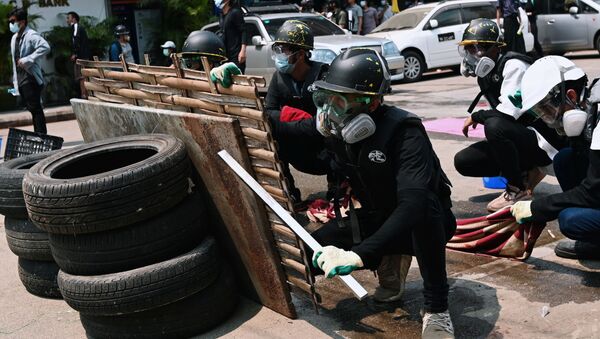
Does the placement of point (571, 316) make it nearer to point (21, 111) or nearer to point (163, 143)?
point (163, 143)

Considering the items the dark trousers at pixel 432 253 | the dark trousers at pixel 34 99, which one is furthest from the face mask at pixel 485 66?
the dark trousers at pixel 34 99

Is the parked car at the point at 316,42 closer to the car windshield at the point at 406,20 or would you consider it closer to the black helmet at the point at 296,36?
the car windshield at the point at 406,20

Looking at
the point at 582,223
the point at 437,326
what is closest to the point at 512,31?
the point at 582,223

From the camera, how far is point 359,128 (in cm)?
374

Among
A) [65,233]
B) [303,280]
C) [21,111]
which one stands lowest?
[21,111]

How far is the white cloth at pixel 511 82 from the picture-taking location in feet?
19.1

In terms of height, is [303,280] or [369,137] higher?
[369,137]

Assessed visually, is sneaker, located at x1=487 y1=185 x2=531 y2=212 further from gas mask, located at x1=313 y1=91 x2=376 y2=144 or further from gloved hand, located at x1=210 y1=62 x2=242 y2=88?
gloved hand, located at x1=210 y1=62 x2=242 y2=88

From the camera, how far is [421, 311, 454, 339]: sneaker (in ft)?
12.3

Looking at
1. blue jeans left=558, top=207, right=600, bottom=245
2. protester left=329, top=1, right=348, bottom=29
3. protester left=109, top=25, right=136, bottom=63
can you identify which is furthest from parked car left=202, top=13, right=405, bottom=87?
blue jeans left=558, top=207, right=600, bottom=245

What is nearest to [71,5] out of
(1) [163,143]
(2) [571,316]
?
(1) [163,143]

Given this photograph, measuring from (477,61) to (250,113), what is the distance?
2.83m

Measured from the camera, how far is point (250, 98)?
391 centimetres

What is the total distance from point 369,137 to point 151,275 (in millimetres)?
Result: 1266
